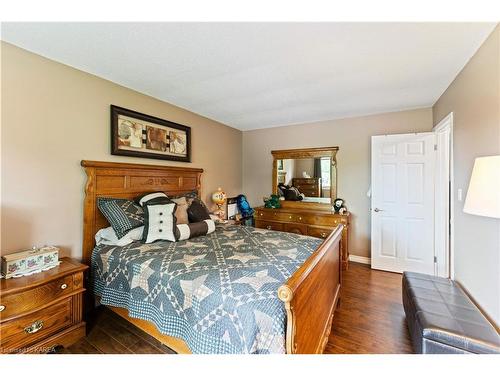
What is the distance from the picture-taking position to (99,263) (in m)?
1.98

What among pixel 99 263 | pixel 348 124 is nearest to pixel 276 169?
pixel 348 124

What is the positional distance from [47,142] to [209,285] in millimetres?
1925

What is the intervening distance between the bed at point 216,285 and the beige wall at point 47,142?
0.48 feet

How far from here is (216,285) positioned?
4.35 feet

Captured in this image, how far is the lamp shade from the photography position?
1.10 meters

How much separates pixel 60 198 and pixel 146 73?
145 centimetres

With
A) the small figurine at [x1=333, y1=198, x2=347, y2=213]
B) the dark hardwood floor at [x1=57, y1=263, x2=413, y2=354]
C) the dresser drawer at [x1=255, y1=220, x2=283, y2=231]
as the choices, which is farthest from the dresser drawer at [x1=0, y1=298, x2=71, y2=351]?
the small figurine at [x1=333, y1=198, x2=347, y2=213]

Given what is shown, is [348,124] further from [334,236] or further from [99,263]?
[99,263]

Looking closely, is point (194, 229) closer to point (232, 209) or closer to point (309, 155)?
point (232, 209)

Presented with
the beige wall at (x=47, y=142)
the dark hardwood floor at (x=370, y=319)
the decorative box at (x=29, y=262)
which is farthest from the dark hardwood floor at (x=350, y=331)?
the beige wall at (x=47, y=142)

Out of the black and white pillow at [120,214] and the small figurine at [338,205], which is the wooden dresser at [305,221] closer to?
the small figurine at [338,205]

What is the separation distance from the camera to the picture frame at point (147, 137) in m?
2.42

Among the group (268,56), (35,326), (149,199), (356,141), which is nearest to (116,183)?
(149,199)

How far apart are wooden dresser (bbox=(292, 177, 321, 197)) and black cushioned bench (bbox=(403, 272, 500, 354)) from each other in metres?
2.14
